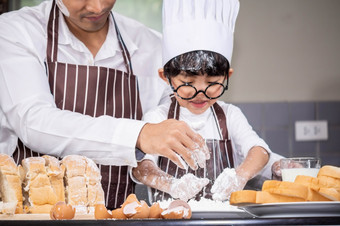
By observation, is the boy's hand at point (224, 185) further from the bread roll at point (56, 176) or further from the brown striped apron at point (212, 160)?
the bread roll at point (56, 176)

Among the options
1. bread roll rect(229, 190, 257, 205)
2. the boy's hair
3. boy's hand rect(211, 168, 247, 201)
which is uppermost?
the boy's hair

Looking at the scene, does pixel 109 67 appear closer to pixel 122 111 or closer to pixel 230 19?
pixel 122 111

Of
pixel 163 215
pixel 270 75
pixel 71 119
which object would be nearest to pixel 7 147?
pixel 71 119

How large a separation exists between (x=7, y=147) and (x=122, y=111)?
1.07 ft

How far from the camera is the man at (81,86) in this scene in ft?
3.83

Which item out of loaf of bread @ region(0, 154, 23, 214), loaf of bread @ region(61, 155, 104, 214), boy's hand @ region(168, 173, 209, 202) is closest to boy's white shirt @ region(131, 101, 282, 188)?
boy's hand @ region(168, 173, 209, 202)

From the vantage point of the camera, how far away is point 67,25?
1418 millimetres

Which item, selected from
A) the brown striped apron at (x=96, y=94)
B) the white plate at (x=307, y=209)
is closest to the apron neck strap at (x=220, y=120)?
the brown striped apron at (x=96, y=94)

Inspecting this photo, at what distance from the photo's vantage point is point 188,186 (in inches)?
43.8

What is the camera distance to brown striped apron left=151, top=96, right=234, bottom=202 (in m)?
1.10

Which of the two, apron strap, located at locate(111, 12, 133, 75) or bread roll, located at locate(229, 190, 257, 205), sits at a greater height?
apron strap, located at locate(111, 12, 133, 75)

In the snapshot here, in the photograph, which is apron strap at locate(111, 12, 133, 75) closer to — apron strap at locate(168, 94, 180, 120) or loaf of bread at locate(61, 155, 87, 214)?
apron strap at locate(168, 94, 180, 120)

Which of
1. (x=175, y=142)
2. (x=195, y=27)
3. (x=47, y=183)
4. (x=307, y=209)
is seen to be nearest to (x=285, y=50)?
(x=195, y=27)

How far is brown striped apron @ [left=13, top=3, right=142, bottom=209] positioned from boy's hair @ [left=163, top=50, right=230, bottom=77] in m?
0.18
